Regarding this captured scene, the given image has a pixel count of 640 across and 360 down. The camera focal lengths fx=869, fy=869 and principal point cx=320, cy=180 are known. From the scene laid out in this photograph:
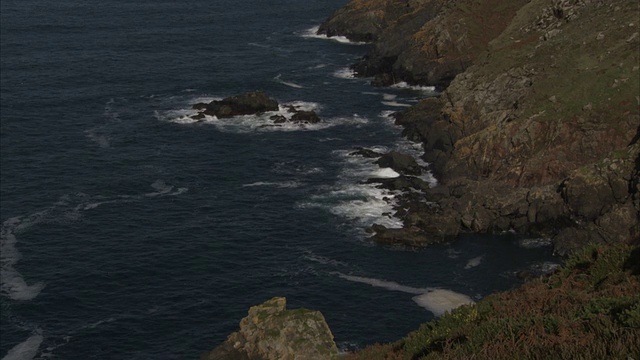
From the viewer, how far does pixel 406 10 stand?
193 metres

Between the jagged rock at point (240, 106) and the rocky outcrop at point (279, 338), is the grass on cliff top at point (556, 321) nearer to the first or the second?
the rocky outcrop at point (279, 338)

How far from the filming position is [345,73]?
172 metres

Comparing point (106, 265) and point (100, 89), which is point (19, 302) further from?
point (100, 89)

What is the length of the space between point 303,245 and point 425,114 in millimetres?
44536

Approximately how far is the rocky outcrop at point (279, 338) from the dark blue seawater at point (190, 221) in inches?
424

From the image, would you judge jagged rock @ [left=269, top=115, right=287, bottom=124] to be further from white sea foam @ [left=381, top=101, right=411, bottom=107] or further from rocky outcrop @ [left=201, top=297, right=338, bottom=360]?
rocky outcrop @ [left=201, top=297, right=338, bottom=360]

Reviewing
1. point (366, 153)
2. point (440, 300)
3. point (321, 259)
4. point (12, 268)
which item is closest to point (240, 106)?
point (366, 153)

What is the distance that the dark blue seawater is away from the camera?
83.6m

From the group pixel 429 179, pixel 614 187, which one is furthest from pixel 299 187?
pixel 614 187

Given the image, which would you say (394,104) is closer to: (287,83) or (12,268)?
(287,83)

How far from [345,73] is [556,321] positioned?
144m

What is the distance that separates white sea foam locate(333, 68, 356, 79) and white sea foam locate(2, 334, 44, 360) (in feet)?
327

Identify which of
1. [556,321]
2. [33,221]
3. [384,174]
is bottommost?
[33,221]

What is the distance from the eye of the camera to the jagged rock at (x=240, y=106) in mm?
146500
